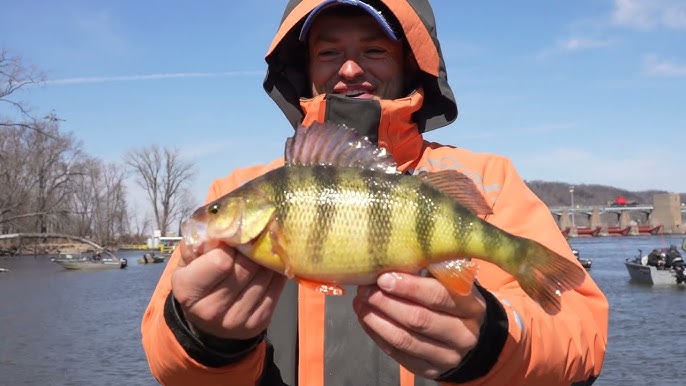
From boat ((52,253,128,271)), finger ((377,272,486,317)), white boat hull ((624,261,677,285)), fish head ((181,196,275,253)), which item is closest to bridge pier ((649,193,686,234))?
white boat hull ((624,261,677,285))

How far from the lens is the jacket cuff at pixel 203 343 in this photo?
252cm

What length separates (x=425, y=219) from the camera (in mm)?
2424

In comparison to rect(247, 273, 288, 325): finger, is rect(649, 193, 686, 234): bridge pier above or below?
above

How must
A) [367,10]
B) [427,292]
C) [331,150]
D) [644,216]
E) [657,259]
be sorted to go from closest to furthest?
[427,292]
[331,150]
[367,10]
[657,259]
[644,216]

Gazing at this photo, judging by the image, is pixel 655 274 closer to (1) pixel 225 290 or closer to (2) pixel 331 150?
(2) pixel 331 150

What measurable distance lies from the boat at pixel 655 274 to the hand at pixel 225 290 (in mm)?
32887

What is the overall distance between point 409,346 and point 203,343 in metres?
0.81

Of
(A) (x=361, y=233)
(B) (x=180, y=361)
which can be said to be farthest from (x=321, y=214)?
(B) (x=180, y=361)

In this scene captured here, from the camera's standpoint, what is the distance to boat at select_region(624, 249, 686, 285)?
31.3 m

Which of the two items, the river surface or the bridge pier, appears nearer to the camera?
the river surface

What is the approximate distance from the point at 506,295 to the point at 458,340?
1.77 ft

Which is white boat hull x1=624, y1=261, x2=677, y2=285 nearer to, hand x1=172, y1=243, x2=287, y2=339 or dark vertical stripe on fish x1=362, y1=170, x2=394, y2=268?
dark vertical stripe on fish x1=362, y1=170, x2=394, y2=268

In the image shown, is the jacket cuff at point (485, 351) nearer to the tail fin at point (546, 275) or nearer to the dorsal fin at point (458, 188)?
the tail fin at point (546, 275)

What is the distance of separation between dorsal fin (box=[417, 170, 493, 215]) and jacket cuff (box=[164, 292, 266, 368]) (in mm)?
926
